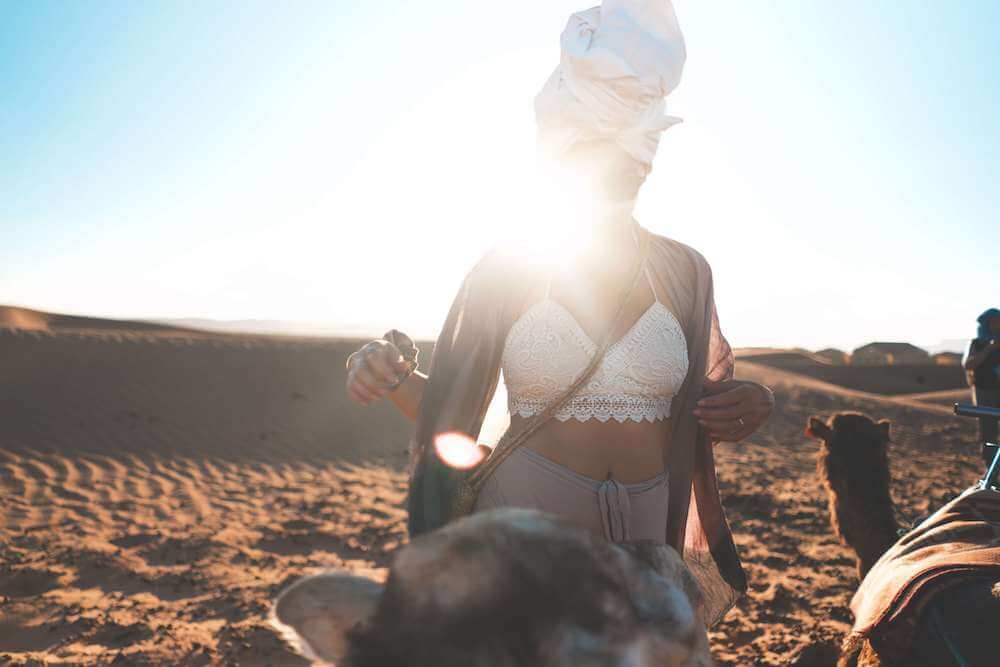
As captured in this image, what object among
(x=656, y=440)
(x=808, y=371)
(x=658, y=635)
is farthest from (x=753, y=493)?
(x=808, y=371)

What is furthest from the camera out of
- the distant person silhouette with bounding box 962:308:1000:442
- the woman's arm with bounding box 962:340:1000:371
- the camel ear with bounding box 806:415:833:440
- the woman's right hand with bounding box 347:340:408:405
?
the distant person silhouette with bounding box 962:308:1000:442

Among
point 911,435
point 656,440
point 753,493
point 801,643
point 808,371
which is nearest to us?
point 656,440

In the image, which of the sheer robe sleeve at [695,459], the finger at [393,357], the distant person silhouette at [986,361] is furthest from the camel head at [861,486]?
the distant person silhouette at [986,361]

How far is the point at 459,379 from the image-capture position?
1.52 meters

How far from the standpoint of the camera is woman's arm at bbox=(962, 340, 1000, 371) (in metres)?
6.47

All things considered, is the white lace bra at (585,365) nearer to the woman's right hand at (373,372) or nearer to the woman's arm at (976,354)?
the woman's right hand at (373,372)

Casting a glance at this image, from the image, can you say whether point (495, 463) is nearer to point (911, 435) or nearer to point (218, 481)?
point (218, 481)

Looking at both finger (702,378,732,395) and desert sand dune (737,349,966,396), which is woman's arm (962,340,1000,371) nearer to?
finger (702,378,732,395)

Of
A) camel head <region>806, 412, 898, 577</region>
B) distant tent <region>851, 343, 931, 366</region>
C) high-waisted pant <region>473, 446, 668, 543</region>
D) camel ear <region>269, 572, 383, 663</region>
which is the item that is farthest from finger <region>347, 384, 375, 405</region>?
distant tent <region>851, 343, 931, 366</region>

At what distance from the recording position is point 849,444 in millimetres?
3732

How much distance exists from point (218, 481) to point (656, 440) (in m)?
9.26

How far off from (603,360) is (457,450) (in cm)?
41

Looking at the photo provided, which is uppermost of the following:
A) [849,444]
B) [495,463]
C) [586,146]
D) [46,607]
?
[586,146]

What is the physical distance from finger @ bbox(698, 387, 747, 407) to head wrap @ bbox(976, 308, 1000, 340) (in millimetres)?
7215
